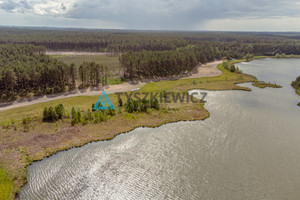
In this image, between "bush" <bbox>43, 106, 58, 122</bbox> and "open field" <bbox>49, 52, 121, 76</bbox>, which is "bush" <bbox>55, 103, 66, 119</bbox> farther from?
"open field" <bbox>49, 52, 121, 76</bbox>

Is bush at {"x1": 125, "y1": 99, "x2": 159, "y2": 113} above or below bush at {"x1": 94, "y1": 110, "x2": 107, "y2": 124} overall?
above

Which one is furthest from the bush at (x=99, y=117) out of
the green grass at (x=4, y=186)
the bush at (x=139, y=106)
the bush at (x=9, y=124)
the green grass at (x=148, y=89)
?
the green grass at (x=4, y=186)

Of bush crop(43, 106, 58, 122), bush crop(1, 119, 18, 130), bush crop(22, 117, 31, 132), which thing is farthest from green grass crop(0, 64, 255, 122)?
bush crop(22, 117, 31, 132)

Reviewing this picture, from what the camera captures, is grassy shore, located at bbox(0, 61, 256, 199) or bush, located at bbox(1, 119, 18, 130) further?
bush, located at bbox(1, 119, 18, 130)

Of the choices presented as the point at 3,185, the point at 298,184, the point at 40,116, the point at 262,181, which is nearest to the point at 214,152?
the point at 262,181

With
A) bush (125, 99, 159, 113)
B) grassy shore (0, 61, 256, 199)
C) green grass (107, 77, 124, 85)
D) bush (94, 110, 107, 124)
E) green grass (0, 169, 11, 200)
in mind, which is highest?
green grass (107, 77, 124, 85)
